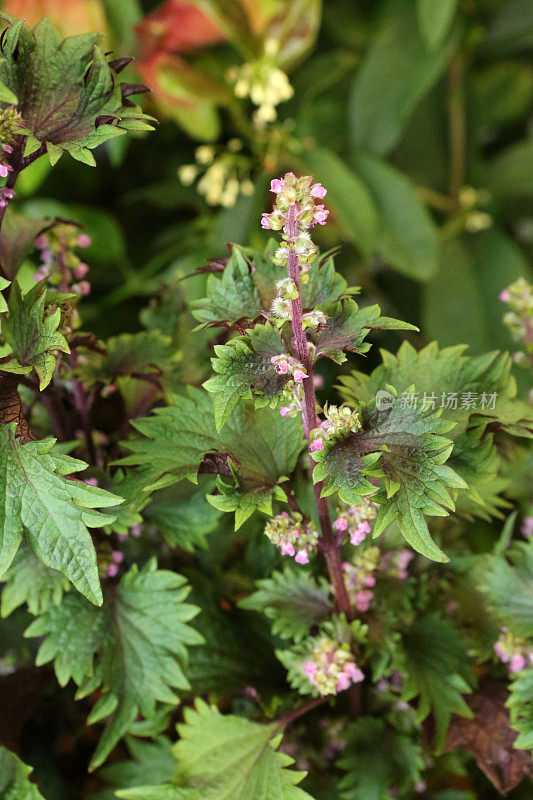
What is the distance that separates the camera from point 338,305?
0.41 m

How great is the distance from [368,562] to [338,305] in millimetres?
204

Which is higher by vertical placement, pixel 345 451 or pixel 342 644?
pixel 345 451

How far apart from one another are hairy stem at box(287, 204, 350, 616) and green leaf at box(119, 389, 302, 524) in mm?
36

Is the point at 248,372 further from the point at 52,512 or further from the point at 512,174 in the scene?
the point at 512,174

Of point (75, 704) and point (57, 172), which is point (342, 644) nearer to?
point (75, 704)

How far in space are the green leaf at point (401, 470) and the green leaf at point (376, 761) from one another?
0.26 metres

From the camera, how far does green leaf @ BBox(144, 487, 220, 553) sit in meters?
0.54

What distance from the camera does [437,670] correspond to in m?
0.53

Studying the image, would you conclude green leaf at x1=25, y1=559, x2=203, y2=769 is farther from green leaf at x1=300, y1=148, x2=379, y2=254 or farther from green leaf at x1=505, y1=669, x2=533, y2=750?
green leaf at x1=300, y1=148, x2=379, y2=254

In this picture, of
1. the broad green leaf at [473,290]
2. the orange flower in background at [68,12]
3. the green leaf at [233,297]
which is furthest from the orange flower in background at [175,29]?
the green leaf at [233,297]

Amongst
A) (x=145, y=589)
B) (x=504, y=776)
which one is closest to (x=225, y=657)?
(x=145, y=589)

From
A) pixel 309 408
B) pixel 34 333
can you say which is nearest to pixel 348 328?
pixel 309 408

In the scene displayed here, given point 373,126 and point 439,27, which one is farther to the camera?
point 373,126

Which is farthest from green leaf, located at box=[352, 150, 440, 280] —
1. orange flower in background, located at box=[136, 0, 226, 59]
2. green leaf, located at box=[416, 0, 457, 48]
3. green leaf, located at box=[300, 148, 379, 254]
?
orange flower in background, located at box=[136, 0, 226, 59]
